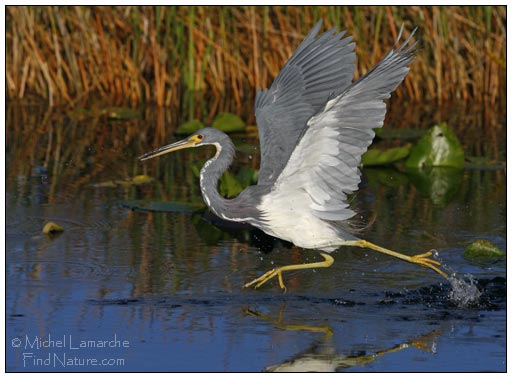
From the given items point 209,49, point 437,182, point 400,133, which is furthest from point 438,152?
point 209,49

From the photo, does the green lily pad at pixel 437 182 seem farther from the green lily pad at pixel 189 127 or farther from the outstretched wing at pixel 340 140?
the outstretched wing at pixel 340 140

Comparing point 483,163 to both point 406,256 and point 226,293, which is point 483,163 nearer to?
point 406,256

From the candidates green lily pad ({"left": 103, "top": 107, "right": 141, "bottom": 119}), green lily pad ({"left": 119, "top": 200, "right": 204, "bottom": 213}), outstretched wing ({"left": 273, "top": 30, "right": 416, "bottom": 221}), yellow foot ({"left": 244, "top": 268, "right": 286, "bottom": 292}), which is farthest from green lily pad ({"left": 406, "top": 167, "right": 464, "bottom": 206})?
green lily pad ({"left": 103, "top": 107, "right": 141, "bottom": 119})

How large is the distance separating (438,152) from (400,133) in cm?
139

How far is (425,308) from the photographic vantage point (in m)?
6.36

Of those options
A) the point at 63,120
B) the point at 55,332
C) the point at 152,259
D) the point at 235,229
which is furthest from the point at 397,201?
the point at 63,120

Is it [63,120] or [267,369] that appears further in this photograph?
[63,120]

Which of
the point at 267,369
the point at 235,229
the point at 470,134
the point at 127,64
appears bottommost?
the point at 267,369

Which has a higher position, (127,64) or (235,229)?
(127,64)

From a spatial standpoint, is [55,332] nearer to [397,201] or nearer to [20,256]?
[20,256]

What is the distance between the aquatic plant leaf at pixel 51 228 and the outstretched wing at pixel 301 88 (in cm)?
171

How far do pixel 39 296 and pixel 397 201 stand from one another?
3.74 meters

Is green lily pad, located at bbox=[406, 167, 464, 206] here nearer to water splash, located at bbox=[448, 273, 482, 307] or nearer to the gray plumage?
the gray plumage

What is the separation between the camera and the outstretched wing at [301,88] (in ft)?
24.1
